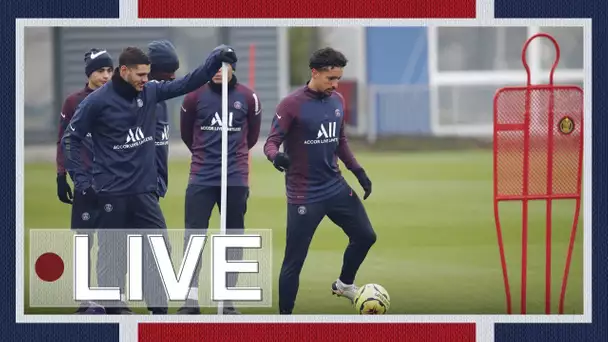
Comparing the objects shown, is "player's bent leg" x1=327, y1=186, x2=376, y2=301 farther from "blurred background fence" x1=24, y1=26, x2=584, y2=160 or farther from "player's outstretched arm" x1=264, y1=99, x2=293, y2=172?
"blurred background fence" x1=24, y1=26, x2=584, y2=160

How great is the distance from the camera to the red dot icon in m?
7.60

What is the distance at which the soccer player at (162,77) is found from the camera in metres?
7.80

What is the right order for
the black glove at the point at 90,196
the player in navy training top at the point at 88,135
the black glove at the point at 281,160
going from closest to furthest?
the black glove at the point at 281,160, the black glove at the point at 90,196, the player in navy training top at the point at 88,135

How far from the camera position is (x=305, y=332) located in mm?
7445

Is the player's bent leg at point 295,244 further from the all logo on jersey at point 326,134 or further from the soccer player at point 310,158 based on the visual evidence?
the all logo on jersey at point 326,134

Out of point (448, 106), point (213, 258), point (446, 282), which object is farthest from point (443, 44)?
point (213, 258)

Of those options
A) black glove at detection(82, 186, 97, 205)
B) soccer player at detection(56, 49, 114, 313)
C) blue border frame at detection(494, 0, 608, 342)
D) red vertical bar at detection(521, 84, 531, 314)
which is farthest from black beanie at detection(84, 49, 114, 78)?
red vertical bar at detection(521, 84, 531, 314)

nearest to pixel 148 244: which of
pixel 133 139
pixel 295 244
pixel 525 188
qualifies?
pixel 133 139

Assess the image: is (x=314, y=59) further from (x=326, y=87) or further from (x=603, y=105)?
(x=603, y=105)

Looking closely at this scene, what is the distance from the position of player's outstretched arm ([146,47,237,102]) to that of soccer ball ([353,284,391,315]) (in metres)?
1.50

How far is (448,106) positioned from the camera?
497 inches

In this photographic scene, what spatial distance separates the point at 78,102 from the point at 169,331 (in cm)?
144

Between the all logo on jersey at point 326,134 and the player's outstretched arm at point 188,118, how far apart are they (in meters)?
0.79

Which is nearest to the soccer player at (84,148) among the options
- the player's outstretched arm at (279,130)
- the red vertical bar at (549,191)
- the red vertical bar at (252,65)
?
the player's outstretched arm at (279,130)
